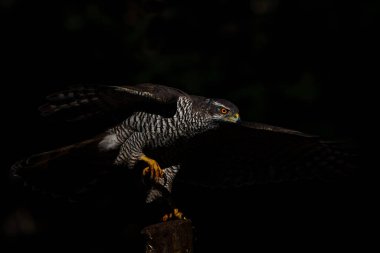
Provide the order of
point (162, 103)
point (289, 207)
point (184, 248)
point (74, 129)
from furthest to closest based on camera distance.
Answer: point (289, 207) → point (74, 129) → point (162, 103) → point (184, 248)

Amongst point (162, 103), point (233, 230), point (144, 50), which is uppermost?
point (144, 50)

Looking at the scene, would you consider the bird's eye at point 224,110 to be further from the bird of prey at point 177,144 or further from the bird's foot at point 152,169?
the bird's foot at point 152,169

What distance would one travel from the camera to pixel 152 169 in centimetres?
419

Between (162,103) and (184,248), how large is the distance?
123 centimetres

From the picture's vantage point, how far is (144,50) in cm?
586

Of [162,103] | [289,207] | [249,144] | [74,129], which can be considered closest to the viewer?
[162,103]

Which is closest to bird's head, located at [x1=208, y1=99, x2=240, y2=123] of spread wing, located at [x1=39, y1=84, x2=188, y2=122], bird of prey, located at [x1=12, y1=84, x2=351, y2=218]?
bird of prey, located at [x1=12, y1=84, x2=351, y2=218]

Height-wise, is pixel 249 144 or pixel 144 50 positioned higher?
pixel 144 50

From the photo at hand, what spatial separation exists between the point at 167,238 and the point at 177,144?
41.4 inches

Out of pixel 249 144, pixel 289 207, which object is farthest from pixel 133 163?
pixel 289 207

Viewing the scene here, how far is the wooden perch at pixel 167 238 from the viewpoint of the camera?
330cm

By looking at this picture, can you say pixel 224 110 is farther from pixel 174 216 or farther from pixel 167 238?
pixel 167 238

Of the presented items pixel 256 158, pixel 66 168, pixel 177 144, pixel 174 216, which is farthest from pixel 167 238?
pixel 66 168

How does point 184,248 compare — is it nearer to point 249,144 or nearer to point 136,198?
point 249,144
